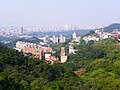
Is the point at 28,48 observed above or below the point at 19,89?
below

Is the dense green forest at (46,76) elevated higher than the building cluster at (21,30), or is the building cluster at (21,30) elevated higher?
the dense green forest at (46,76)

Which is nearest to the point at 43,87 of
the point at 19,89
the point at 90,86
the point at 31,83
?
the point at 31,83

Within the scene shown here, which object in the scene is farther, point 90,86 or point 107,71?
point 107,71

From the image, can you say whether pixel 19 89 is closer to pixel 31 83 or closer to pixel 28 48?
pixel 31 83

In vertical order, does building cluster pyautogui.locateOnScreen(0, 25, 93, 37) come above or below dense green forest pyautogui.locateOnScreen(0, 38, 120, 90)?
below

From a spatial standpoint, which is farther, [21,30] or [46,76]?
[21,30]

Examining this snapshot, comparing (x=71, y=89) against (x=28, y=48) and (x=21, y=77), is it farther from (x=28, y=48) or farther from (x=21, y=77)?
(x=28, y=48)

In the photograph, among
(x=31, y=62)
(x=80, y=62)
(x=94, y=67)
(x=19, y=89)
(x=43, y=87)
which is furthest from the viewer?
(x=80, y=62)

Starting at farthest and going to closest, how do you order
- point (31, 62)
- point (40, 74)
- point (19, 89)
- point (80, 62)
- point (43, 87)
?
1. point (80, 62)
2. point (31, 62)
3. point (40, 74)
4. point (43, 87)
5. point (19, 89)

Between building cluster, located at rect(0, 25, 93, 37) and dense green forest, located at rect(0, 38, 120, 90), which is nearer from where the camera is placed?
dense green forest, located at rect(0, 38, 120, 90)

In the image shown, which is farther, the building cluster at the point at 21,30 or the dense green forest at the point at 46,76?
the building cluster at the point at 21,30
